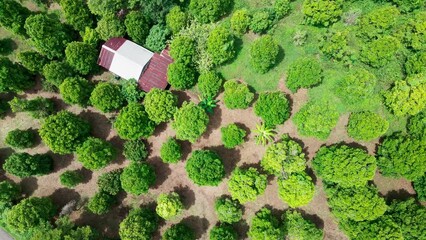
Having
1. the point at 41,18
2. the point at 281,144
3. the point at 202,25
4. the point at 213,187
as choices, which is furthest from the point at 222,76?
the point at 41,18

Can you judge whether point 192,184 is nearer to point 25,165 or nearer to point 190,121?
point 190,121

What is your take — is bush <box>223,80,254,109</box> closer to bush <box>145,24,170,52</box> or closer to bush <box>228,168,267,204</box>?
bush <box>228,168,267,204</box>

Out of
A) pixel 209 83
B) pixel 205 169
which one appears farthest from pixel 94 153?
pixel 209 83

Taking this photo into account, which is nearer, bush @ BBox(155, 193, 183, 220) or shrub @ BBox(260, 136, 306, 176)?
shrub @ BBox(260, 136, 306, 176)

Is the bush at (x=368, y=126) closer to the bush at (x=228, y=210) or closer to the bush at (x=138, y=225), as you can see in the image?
the bush at (x=228, y=210)

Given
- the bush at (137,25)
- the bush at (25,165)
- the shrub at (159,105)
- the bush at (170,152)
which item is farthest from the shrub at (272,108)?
the bush at (25,165)

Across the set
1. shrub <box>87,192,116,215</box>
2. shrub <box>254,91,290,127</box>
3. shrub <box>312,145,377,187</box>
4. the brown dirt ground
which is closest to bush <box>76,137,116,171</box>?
the brown dirt ground
